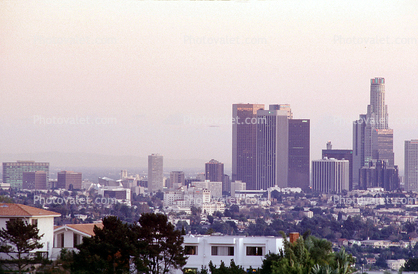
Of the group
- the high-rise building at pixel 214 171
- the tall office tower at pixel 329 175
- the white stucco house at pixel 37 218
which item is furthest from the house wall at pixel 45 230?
the tall office tower at pixel 329 175

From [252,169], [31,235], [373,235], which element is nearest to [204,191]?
[252,169]

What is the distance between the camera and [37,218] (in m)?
15.9

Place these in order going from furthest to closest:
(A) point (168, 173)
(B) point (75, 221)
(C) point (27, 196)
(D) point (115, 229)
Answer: (A) point (168, 173)
(C) point (27, 196)
(B) point (75, 221)
(D) point (115, 229)

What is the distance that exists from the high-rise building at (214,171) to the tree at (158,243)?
10738cm

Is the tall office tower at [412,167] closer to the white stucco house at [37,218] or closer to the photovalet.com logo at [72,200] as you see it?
the photovalet.com logo at [72,200]

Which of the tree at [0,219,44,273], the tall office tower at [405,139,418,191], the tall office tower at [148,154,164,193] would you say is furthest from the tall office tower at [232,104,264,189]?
the tree at [0,219,44,273]

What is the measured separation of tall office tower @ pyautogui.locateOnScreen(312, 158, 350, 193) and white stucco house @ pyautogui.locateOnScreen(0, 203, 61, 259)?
116 metres

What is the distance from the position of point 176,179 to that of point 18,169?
32.7 meters

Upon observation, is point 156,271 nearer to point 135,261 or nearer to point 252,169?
point 135,261

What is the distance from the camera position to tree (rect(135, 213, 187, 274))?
1357 cm

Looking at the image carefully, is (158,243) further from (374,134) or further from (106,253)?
(374,134)

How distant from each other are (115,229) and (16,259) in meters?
2.74

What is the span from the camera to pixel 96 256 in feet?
41.5

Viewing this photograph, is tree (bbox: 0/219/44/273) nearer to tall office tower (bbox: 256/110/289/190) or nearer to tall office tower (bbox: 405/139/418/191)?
tall office tower (bbox: 405/139/418/191)
